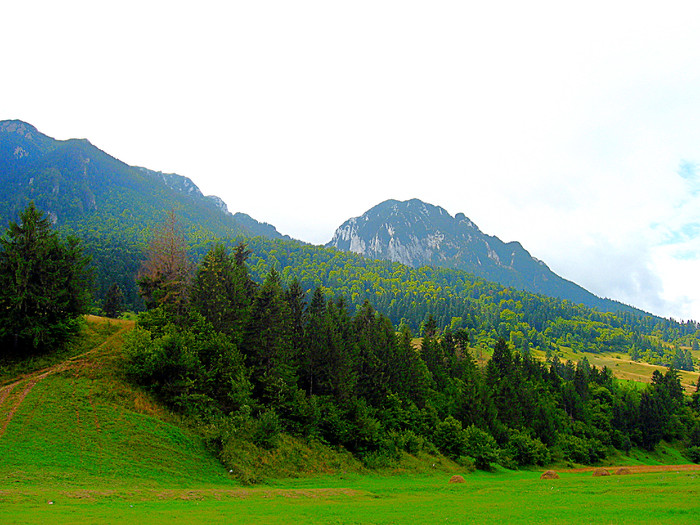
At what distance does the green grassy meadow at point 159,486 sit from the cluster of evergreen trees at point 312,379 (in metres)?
4.00

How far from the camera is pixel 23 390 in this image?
31609mm

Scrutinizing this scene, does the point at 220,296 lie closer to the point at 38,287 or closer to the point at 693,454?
the point at 38,287

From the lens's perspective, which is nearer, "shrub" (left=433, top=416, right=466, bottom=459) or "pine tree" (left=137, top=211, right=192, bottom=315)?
"pine tree" (left=137, top=211, right=192, bottom=315)

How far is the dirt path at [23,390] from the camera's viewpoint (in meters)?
28.1

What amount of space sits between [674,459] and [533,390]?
41.7 metres

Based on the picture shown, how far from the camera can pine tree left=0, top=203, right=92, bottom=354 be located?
34906mm

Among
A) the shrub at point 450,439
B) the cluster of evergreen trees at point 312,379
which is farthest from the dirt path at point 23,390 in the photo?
the shrub at point 450,439

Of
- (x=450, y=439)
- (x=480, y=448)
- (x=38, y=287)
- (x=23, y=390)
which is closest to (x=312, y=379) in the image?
(x=450, y=439)

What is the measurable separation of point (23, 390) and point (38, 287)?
9.30 metres

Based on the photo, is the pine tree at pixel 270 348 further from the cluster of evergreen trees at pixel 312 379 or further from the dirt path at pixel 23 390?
the dirt path at pixel 23 390

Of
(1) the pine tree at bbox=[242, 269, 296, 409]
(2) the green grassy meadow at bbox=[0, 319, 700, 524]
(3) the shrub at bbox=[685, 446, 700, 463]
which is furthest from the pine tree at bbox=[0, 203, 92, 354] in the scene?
(3) the shrub at bbox=[685, 446, 700, 463]

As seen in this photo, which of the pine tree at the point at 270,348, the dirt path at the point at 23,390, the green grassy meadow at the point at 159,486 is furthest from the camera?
the pine tree at the point at 270,348

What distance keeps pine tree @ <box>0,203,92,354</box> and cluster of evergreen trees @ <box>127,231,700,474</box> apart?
260 inches

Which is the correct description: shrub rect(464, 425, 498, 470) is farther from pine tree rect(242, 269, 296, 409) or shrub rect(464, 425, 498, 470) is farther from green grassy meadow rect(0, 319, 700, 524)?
pine tree rect(242, 269, 296, 409)
